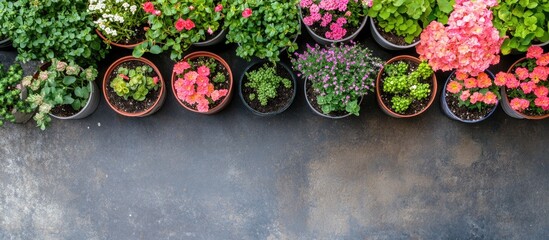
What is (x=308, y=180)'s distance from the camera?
3.77m

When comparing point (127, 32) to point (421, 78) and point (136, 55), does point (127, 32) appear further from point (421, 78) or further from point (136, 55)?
point (421, 78)

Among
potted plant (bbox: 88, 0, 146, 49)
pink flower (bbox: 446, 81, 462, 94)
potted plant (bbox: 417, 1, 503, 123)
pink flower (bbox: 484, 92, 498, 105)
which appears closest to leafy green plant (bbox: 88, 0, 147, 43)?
potted plant (bbox: 88, 0, 146, 49)

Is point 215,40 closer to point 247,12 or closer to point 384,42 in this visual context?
point 247,12

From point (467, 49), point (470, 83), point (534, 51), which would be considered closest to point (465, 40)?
point (467, 49)

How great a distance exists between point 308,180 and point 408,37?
1.32 metres

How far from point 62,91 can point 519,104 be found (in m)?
3.10

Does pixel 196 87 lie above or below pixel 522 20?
below

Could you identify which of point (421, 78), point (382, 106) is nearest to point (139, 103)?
point (382, 106)

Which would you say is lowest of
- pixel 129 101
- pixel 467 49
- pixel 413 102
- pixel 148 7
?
pixel 129 101

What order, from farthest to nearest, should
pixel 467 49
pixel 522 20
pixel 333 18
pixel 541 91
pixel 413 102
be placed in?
1. pixel 413 102
2. pixel 333 18
3. pixel 541 91
4. pixel 522 20
5. pixel 467 49

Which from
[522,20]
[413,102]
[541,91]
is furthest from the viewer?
[413,102]

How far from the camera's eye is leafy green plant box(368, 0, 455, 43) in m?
3.08

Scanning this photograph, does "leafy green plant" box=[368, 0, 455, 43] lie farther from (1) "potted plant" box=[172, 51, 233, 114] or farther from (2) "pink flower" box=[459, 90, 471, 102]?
(1) "potted plant" box=[172, 51, 233, 114]

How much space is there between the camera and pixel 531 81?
3.21 metres
